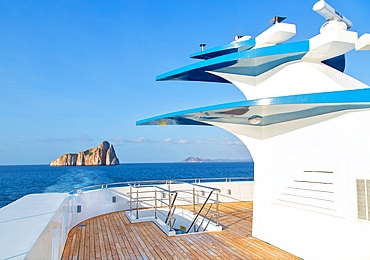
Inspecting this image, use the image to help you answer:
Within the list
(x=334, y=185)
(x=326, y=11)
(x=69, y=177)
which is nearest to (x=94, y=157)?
(x=69, y=177)

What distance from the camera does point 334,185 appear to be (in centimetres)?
375

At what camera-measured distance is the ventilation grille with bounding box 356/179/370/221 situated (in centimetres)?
335

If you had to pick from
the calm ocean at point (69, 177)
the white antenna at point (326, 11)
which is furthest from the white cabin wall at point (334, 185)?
the calm ocean at point (69, 177)

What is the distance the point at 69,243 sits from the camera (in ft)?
15.9

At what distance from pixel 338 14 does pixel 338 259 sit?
3.46m

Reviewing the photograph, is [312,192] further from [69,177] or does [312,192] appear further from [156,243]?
[69,177]

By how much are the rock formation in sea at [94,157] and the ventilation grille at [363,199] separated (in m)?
76.9

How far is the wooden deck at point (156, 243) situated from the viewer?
4238mm

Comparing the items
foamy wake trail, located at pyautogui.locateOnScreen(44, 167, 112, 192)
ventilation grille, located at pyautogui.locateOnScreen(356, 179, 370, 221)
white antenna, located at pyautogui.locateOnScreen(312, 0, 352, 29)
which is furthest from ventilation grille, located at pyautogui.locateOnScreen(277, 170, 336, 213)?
foamy wake trail, located at pyautogui.locateOnScreen(44, 167, 112, 192)

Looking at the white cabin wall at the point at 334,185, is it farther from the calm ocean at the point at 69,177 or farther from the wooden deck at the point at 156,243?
the calm ocean at the point at 69,177

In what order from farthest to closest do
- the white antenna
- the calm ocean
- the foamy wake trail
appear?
1. the calm ocean
2. the foamy wake trail
3. the white antenna

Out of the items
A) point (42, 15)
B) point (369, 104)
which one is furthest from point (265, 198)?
point (42, 15)

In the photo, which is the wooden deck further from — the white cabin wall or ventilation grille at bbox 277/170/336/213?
ventilation grille at bbox 277/170/336/213

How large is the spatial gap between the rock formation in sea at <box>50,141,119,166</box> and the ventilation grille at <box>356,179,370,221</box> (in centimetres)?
7691
